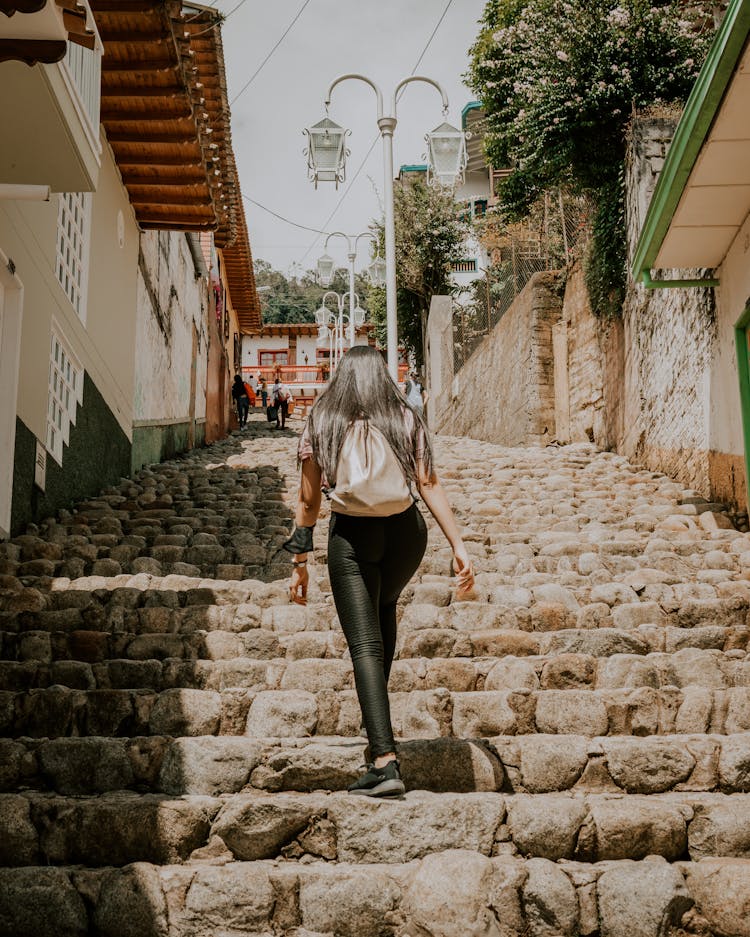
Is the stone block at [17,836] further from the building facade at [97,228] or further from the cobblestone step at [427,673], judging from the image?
the building facade at [97,228]

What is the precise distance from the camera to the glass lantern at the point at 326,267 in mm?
19938

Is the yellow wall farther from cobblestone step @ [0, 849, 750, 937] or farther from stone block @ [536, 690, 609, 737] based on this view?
cobblestone step @ [0, 849, 750, 937]

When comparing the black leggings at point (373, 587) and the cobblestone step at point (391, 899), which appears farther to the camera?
the black leggings at point (373, 587)

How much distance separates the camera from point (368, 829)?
3365 millimetres

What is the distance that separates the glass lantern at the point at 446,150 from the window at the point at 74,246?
13.1 ft

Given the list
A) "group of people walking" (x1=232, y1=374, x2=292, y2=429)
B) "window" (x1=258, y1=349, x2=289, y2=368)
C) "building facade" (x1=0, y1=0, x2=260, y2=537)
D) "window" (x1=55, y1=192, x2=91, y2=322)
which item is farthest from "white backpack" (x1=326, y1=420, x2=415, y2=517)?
"window" (x1=258, y1=349, x2=289, y2=368)

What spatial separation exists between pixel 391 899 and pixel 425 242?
98.8 ft

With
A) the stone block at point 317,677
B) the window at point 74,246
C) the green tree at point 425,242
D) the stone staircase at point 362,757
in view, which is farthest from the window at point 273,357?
the stone block at point 317,677

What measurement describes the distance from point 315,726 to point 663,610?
7.41 feet

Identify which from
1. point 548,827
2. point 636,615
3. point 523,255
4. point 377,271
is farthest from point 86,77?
point 523,255

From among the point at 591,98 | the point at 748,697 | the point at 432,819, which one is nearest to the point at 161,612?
the point at 432,819

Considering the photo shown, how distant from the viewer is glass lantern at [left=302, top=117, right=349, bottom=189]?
40.1ft

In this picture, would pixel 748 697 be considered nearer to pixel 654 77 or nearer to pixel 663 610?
pixel 663 610

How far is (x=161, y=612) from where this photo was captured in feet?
18.4
